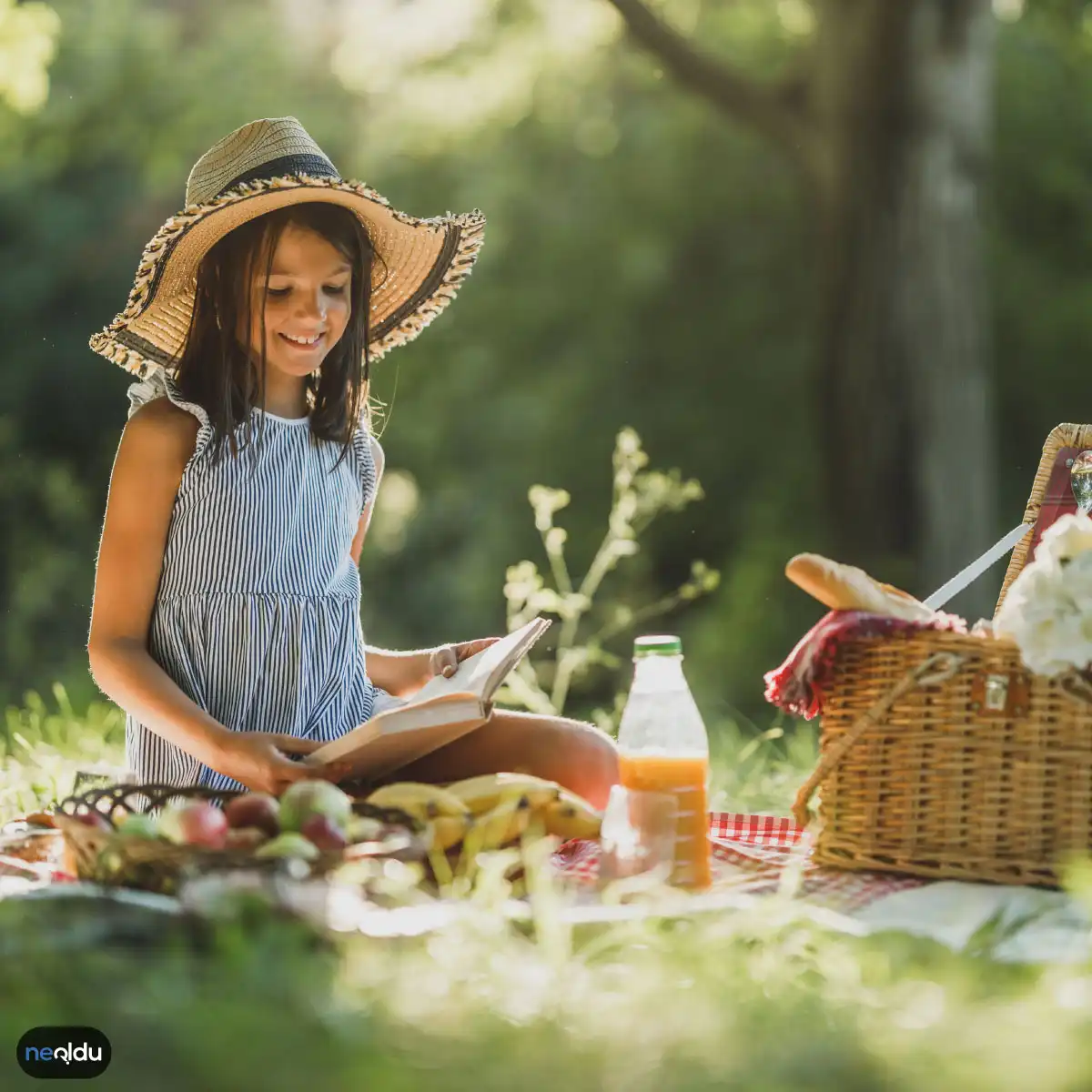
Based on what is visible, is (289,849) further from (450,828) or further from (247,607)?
(247,607)

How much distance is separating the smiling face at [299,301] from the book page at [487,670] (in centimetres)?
57

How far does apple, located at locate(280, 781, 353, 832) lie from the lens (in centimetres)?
197

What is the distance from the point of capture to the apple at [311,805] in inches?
77.5

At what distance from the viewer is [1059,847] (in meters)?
2.22

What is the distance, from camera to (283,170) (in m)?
2.66

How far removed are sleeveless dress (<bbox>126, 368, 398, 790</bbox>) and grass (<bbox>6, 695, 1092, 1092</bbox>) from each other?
29.5 inches

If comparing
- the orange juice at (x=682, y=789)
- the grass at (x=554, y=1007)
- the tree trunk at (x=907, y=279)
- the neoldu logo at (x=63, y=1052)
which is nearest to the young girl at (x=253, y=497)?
the orange juice at (x=682, y=789)

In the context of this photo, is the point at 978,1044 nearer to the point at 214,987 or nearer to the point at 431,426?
the point at 214,987

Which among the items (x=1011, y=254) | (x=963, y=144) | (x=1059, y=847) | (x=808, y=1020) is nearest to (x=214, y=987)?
(x=808, y=1020)

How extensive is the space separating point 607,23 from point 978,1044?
7.21m

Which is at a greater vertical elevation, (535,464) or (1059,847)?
(535,464)

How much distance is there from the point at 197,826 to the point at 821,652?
913 millimetres

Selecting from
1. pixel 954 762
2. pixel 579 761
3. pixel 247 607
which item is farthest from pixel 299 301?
pixel 954 762

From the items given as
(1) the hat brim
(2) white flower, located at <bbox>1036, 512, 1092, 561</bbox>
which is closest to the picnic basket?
(2) white flower, located at <bbox>1036, 512, 1092, 561</bbox>
